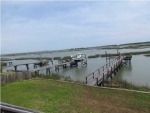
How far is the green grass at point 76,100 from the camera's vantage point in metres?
9.45

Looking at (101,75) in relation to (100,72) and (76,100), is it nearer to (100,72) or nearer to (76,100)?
(100,72)

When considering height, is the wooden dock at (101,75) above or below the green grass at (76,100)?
below

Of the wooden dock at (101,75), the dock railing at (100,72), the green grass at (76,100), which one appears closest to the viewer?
the green grass at (76,100)

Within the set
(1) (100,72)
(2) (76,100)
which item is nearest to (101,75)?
(1) (100,72)

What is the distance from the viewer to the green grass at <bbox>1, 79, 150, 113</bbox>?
945 cm

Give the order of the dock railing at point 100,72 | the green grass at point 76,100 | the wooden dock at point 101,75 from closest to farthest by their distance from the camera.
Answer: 1. the green grass at point 76,100
2. the wooden dock at point 101,75
3. the dock railing at point 100,72

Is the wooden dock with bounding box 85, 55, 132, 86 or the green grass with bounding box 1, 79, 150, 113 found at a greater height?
the green grass with bounding box 1, 79, 150, 113

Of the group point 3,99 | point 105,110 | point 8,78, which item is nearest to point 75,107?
point 105,110

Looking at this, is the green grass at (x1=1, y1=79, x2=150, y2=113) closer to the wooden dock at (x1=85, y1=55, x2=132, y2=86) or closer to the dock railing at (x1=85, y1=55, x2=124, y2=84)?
the wooden dock at (x1=85, y1=55, x2=132, y2=86)

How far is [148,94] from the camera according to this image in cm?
1177

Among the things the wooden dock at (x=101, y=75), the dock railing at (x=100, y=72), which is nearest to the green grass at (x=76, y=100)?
the wooden dock at (x=101, y=75)

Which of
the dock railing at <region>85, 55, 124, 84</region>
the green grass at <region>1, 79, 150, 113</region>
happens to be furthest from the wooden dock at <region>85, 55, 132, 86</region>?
the green grass at <region>1, 79, 150, 113</region>

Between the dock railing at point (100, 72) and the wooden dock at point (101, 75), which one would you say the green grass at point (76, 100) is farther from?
the dock railing at point (100, 72)

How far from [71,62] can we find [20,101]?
3417 centimetres
